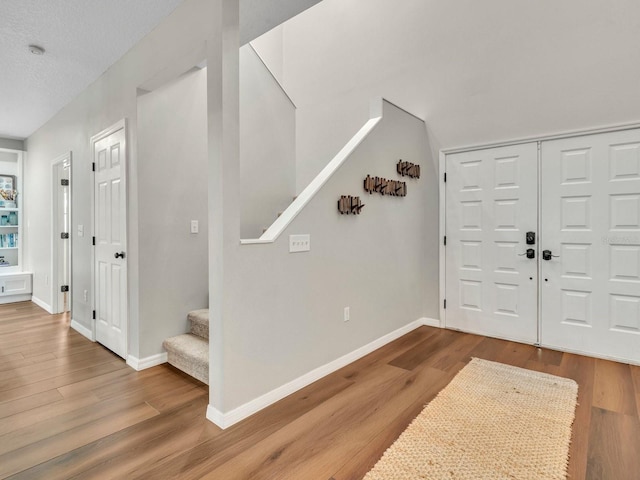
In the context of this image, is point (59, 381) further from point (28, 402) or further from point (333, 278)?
point (333, 278)

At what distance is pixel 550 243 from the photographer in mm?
3488

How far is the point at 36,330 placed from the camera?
4168mm

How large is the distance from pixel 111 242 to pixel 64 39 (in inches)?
69.9

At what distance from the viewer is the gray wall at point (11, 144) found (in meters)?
5.65

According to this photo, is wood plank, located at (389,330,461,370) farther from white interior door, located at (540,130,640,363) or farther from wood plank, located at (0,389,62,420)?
wood plank, located at (0,389,62,420)

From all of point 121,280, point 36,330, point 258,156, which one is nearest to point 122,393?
point 121,280

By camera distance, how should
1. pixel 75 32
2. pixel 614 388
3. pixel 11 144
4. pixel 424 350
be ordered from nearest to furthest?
pixel 614 388 < pixel 75 32 < pixel 424 350 < pixel 11 144

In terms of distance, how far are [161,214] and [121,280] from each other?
731 mm

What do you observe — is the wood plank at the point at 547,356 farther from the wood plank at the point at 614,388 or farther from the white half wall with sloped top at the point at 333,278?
the white half wall with sloped top at the point at 333,278

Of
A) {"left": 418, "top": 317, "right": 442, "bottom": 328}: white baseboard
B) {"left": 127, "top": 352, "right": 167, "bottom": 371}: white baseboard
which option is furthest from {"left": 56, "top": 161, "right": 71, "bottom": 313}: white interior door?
{"left": 418, "top": 317, "right": 442, "bottom": 328}: white baseboard

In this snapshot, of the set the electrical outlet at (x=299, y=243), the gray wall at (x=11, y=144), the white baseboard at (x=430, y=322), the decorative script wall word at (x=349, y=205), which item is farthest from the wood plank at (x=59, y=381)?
the gray wall at (x=11, y=144)

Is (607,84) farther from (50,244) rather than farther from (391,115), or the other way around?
(50,244)

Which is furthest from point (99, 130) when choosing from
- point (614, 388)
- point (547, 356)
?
point (614, 388)

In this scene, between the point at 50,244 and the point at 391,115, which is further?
the point at 50,244
